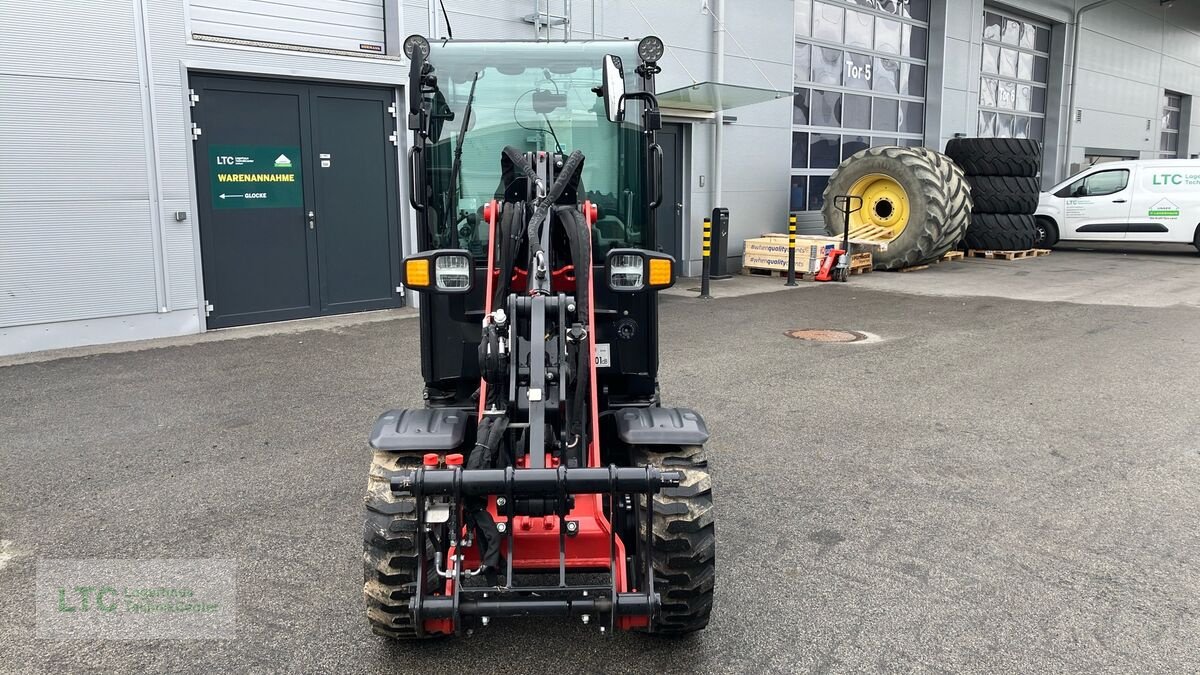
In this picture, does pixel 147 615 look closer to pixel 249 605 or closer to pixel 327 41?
pixel 249 605

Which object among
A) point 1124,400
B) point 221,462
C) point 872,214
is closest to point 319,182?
point 221,462

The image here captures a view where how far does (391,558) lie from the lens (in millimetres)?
3082

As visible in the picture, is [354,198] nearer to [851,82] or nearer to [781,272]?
[781,272]

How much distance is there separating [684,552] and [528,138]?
2.17 meters

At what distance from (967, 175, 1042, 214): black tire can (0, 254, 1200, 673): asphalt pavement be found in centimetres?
942

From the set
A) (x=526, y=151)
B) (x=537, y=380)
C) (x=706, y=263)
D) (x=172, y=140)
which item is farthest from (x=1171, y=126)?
(x=537, y=380)

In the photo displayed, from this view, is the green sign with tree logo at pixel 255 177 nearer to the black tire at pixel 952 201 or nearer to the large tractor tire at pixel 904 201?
the large tractor tire at pixel 904 201

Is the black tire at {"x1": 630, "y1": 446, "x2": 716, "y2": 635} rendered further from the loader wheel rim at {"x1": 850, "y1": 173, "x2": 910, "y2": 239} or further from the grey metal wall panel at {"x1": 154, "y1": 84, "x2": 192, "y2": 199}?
the loader wheel rim at {"x1": 850, "y1": 173, "x2": 910, "y2": 239}

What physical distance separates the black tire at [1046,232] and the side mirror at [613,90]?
17.9 metres

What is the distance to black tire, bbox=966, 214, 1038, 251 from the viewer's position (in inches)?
717

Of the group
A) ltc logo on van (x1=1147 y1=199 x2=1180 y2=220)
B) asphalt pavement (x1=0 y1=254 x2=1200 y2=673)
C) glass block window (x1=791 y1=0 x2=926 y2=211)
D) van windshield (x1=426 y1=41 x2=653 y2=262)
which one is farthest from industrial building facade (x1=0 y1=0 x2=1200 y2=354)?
ltc logo on van (x1=1147 y1=199 x2=1180 y2=220)

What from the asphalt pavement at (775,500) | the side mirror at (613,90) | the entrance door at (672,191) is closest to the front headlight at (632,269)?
the side mirror at (613,90)

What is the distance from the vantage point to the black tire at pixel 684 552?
312 cm

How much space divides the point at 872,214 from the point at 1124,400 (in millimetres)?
9678
